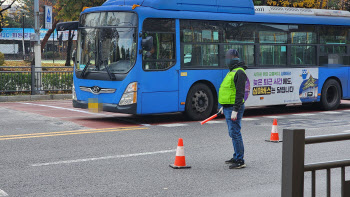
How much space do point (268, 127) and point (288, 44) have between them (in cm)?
410

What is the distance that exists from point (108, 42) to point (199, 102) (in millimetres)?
2774

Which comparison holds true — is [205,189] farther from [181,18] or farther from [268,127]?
[181,18]

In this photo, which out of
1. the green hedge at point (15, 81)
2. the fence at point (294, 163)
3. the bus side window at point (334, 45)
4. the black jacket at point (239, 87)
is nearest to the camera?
the fence at point (294, 163)

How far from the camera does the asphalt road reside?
20.8 feet

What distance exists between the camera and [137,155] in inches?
336

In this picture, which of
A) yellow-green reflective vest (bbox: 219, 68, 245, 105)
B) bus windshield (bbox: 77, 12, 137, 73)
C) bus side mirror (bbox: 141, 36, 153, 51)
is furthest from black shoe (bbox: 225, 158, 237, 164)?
bus windshield (bbox: 77, 12, 137, 73)

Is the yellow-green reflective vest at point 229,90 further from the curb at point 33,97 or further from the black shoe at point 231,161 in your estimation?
the curb at point 33,97

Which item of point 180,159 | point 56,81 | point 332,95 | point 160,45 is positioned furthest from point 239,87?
point 56,81

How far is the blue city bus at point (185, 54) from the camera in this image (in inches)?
490

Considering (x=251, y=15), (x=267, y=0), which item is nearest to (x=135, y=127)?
(x=251, y=15)

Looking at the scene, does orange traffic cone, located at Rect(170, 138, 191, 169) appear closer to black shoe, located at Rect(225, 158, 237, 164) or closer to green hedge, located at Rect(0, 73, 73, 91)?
black shoe, located at Rect(225, 158, 237, 164)

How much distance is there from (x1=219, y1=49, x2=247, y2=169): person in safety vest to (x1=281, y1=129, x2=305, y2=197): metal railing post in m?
4.17

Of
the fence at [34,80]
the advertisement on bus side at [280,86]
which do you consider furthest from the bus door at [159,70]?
the fence at [34,80]

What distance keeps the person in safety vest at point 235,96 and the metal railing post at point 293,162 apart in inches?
164
